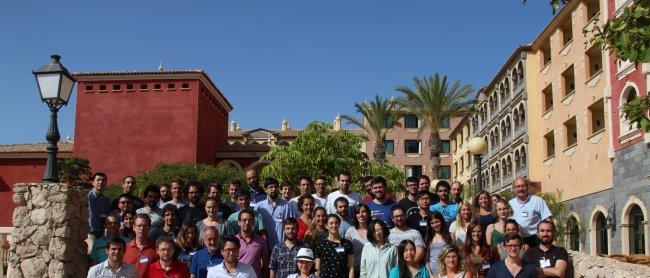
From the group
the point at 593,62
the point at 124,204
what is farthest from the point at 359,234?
the point at 593,62

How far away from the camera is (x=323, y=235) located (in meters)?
8.74

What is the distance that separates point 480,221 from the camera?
357 inches

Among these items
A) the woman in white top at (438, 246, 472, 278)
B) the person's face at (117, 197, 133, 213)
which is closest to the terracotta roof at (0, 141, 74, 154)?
the person's face at (117, 197, 133, 213)

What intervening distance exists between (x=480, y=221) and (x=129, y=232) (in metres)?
4.85

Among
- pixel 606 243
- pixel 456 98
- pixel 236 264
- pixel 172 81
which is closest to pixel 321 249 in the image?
pixel 236 264

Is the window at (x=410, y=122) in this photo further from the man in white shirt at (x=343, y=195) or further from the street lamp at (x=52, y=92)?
the street lamp at (x=52, y=92)

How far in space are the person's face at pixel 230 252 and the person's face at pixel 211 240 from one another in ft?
1.49

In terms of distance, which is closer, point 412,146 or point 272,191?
point 272,191

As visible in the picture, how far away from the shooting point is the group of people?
7.81 metres

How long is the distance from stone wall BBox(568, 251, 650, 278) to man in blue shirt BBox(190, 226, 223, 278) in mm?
5353

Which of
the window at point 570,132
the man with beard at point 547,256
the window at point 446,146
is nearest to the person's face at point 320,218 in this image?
the man with beard at point 547,256

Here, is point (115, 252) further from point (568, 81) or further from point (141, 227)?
point (568, 81)

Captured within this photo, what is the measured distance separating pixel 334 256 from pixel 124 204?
3528mm

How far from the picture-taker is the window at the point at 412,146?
63.6 m
